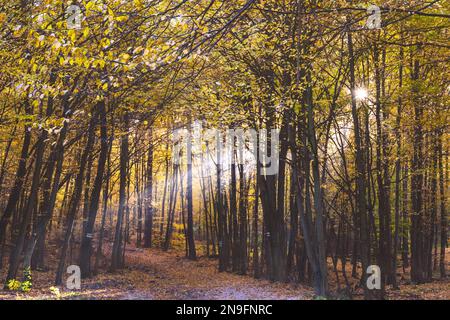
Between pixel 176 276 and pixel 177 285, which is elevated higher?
pixel 177 285

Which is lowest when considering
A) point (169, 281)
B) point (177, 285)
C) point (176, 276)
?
point (176, 276)

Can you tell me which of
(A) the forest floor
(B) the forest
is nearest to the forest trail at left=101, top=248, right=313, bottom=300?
(A) the forest floor

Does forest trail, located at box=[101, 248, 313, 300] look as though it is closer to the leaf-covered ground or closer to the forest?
the leaf-covered ground

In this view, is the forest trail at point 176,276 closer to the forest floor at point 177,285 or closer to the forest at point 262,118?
the forest floor at point 177,285

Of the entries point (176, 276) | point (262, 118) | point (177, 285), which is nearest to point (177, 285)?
point (177, 285)

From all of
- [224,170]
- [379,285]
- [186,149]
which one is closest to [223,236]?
[224,170]

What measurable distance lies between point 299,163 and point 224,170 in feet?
33.3

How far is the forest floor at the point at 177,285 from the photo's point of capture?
12.5m

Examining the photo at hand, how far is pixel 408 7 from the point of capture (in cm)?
738

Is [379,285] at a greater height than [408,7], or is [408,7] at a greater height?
[408,7]

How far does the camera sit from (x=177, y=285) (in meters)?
17.7

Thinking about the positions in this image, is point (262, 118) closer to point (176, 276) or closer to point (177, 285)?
point (177, 285)

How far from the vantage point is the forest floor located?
41.0ft
